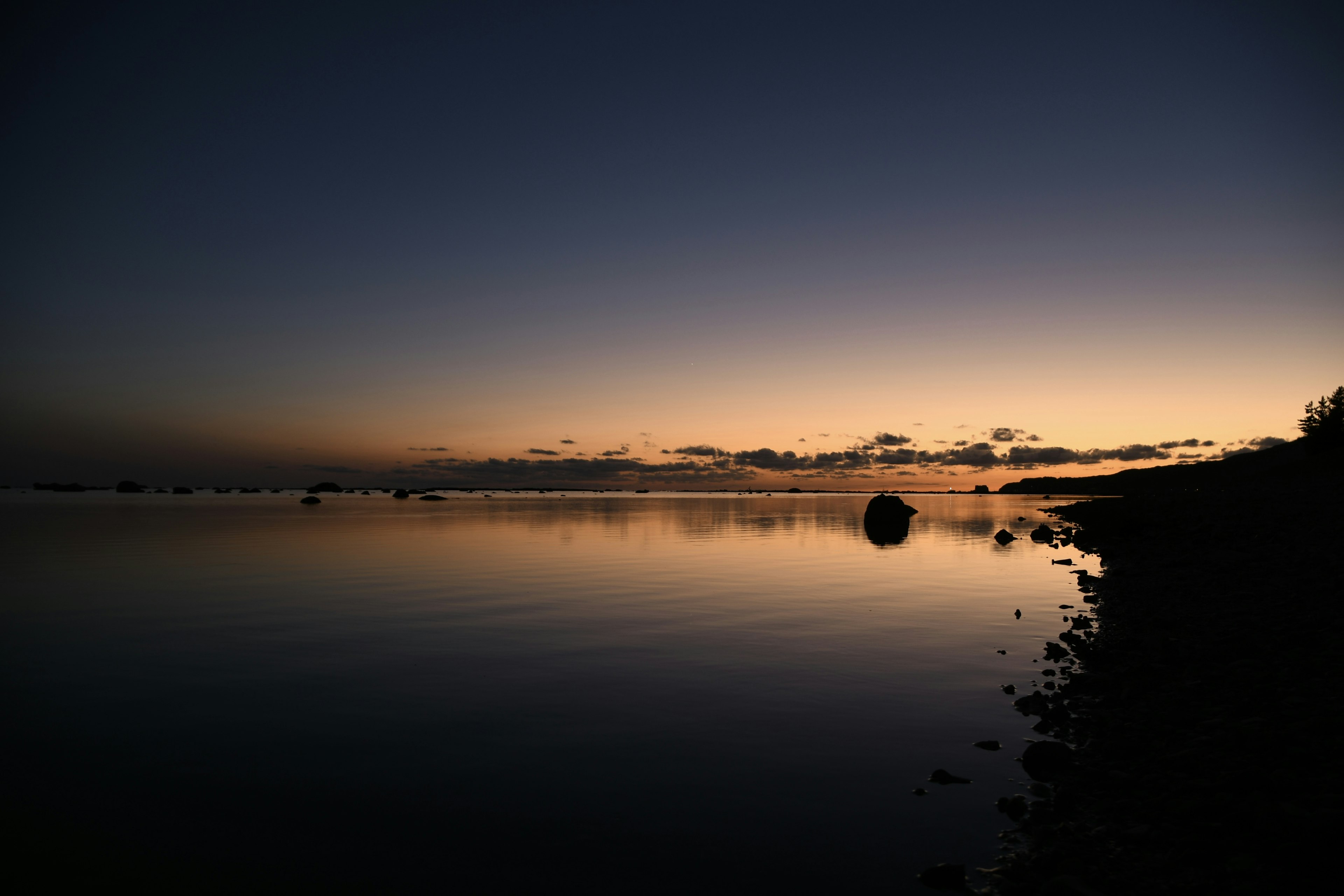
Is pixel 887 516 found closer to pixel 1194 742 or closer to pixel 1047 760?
pixel 1194 742

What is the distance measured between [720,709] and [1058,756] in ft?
18.1

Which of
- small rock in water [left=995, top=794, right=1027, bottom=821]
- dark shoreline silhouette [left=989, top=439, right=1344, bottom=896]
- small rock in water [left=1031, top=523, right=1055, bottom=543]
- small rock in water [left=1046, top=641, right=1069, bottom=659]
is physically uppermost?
dark shoreline silhouette [left=989, top=439, right=1344, bottom=896]

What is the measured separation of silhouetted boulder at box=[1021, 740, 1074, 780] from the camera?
9.71 metres

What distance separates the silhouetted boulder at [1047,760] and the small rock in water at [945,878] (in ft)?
10.5

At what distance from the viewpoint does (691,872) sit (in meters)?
7.41

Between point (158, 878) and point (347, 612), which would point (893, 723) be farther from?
point (347, 612)

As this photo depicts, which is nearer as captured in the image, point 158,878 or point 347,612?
point 158,878

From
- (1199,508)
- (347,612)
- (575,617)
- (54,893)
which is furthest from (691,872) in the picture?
(1199,508)

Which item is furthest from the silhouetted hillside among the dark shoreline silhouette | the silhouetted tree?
the dark shoreline silhouette

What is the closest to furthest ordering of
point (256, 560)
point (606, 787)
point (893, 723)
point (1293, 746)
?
point (1293, 746)
point (606, 787)
point (893, 723)
point (256, 560)

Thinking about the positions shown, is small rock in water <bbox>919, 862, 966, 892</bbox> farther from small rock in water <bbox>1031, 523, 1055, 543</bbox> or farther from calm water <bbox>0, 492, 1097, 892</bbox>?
small rock in water <bbox>1031, 523, 1055, 543</bbox>

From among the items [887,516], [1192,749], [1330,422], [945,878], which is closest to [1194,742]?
[1192,749]

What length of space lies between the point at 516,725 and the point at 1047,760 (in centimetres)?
848

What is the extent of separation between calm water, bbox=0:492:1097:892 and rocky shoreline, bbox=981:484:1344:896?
875mm
